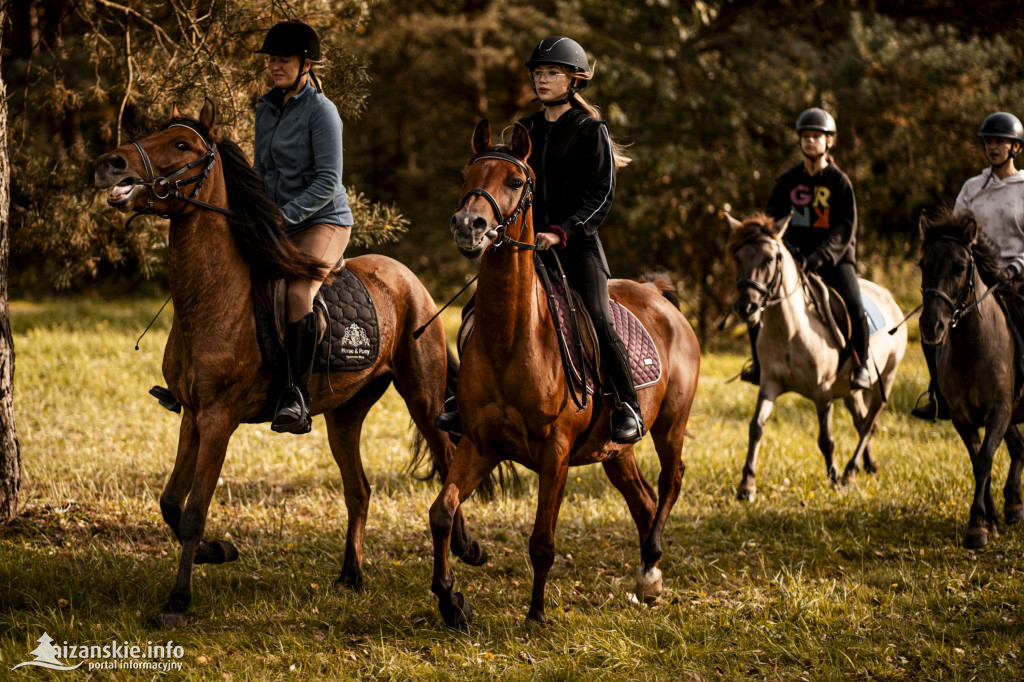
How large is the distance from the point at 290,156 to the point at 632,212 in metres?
11.4

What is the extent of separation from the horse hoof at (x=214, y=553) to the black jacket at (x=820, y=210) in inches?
230

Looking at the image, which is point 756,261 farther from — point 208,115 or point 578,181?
point 208,115

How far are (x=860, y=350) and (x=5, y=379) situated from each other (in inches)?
277

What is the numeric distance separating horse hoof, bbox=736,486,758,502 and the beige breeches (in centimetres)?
406

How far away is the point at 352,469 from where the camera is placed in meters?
6.12

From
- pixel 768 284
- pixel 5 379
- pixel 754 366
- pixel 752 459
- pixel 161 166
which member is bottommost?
pixel 752 459

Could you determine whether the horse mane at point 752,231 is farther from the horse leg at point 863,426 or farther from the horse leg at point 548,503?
the horse leg at point 548,503

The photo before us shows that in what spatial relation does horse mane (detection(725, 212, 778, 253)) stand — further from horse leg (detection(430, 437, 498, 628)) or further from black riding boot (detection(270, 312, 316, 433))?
black riding boot (detection(270, 312, 316, 433))

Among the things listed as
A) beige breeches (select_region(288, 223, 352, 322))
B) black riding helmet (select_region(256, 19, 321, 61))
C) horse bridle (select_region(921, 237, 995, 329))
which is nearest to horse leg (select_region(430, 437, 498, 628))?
beige breeches (select_region(288, 223, 352, 322))

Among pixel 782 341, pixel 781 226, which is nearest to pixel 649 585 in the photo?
pixel 782 341

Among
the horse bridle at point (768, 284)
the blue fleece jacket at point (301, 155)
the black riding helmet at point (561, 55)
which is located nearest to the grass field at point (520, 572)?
the horse bridle at point (768, 284)

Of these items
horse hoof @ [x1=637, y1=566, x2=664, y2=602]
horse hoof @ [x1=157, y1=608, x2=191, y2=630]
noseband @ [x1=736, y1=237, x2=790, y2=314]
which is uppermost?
noseband @ [x1=736, y1=237, x2=790, y2=314]

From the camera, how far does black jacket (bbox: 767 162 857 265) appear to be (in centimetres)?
865

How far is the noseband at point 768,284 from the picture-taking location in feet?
26.4
